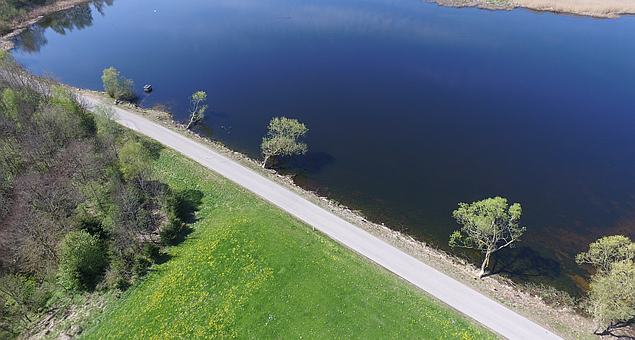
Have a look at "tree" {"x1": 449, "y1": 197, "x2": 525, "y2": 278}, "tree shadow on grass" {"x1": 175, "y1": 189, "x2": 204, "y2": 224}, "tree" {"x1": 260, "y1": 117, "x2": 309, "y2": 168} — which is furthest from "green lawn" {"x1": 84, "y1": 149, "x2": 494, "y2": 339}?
"tree" {"x1": 260, "y1": 117, "x2": 309, "y2": 168}

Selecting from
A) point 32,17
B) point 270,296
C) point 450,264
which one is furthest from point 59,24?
point 450,264

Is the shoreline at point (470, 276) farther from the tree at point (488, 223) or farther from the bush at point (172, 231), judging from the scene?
the bush at point (172, 231)

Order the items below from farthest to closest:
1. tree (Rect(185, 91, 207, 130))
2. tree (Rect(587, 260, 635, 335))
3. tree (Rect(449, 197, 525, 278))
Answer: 1. tree (Rect(185, 91, 207, 130))
2. tree (Rect(449, 197, 525, 278))
3. tree (Rect(587, 260, 635, 335))

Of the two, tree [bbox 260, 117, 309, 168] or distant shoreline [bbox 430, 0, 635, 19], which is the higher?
distant shoreline [bbox 430, 0, 635, 19]

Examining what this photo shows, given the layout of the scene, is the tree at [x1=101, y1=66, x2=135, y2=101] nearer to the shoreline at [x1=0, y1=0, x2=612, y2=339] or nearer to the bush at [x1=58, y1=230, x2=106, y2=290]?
the shoreline at [x1=0, y1=0, x2=612, y2=339]

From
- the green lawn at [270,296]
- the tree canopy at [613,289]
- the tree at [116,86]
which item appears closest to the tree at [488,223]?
the tree canopy at [613,289]
